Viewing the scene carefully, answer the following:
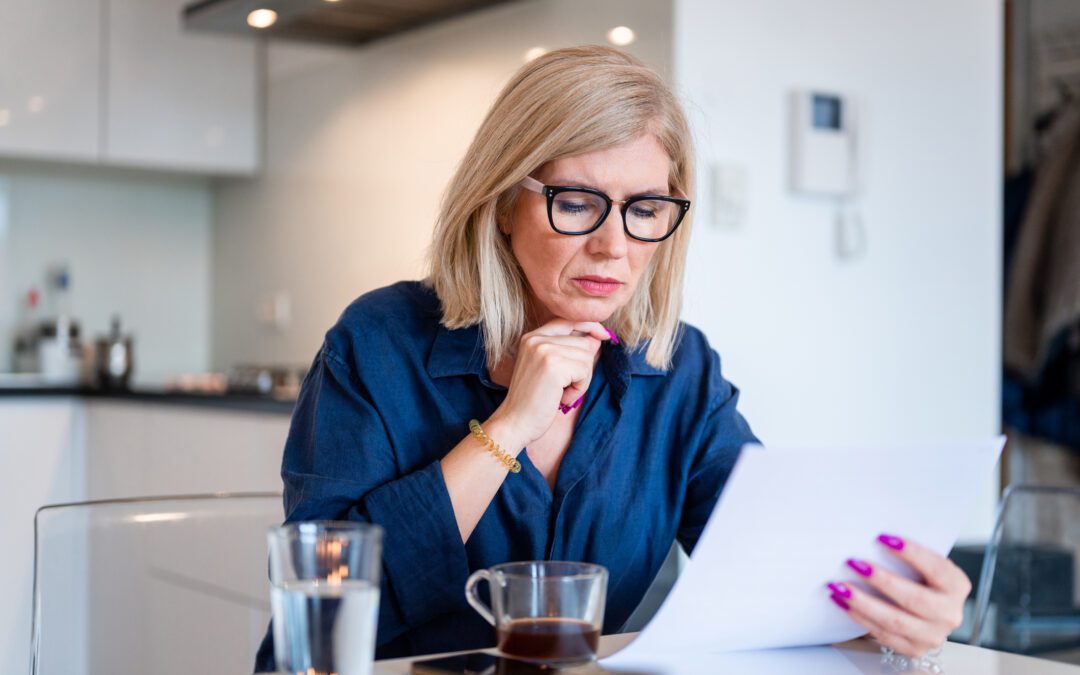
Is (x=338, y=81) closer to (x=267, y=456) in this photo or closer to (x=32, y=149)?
(x=32, y=149)

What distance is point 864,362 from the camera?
280 cm

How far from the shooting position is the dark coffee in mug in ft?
3.05

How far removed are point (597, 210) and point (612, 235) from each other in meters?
0.04

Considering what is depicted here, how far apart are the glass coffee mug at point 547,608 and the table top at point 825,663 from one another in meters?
0.03

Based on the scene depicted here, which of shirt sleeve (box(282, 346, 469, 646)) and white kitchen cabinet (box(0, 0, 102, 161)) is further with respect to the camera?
white kitchen cabinet (box(0, 0, 102, 161))

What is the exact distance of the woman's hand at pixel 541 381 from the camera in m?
1.24

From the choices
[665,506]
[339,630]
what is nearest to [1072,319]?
[665,506]

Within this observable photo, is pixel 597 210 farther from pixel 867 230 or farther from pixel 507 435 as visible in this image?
pixel 867 230

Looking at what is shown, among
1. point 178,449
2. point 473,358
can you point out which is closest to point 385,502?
point 473,358

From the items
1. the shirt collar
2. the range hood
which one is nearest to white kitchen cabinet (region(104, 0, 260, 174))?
the range hood

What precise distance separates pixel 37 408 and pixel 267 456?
0.89m

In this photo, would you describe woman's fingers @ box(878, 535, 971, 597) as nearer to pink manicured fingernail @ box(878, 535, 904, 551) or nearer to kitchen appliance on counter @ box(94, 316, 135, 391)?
pink manicured fingernail @ box(878, 535, 904, 551)

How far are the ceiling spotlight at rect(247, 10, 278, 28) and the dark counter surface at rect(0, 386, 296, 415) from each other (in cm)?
95

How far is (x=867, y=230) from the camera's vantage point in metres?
2.80
